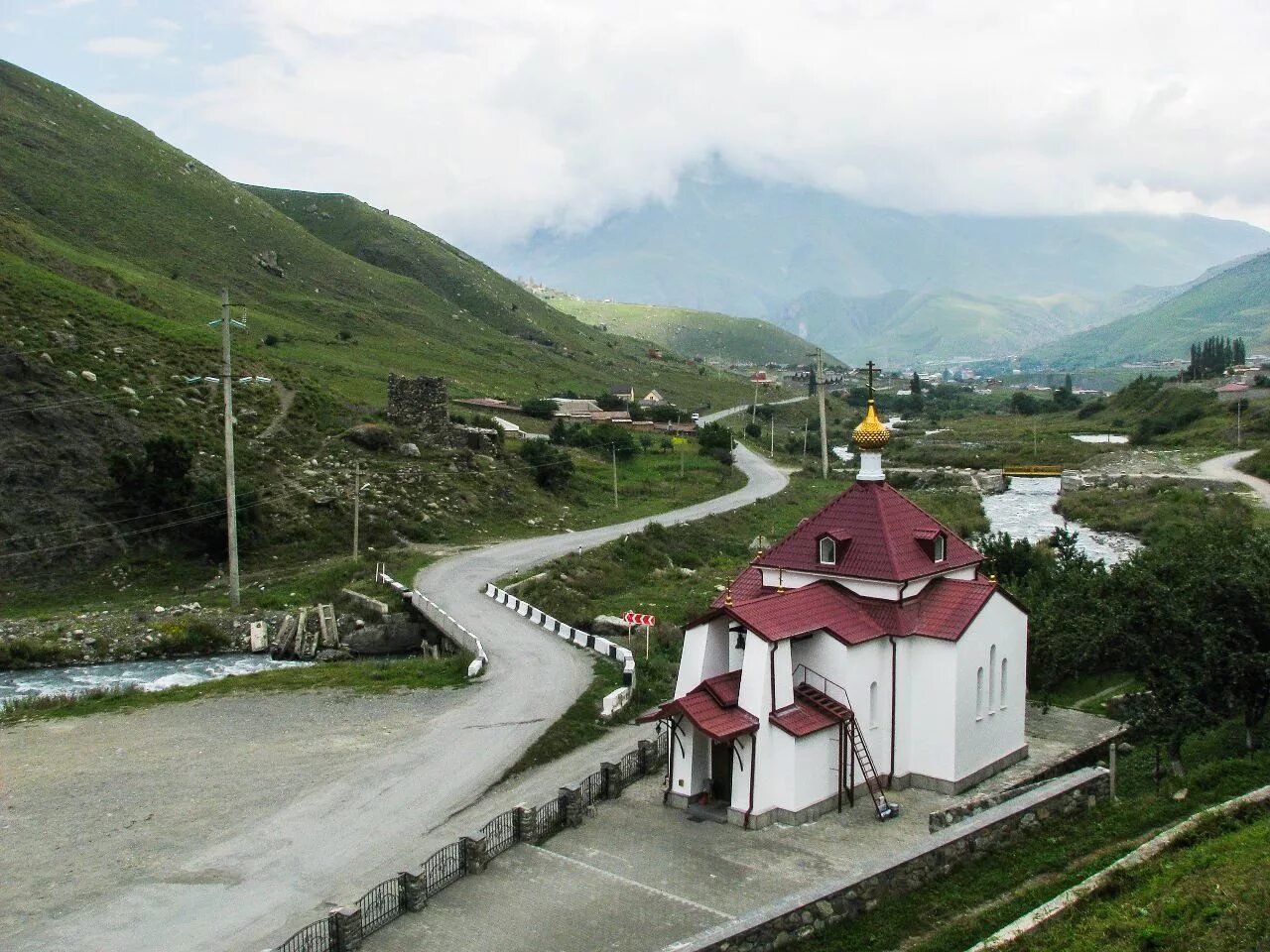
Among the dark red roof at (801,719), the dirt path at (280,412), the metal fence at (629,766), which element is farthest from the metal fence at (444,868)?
the dirt path at (280,412)

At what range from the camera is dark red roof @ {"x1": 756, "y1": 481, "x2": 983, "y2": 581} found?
2286cm

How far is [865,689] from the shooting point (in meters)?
21.8

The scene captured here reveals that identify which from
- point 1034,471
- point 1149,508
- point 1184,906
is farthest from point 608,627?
point 1034,471

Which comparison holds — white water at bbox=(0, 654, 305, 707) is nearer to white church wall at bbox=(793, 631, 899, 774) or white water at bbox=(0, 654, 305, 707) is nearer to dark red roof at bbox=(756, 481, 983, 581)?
dark red roof at bbox=(756, 481, 983, 581)

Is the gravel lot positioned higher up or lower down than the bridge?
lower down

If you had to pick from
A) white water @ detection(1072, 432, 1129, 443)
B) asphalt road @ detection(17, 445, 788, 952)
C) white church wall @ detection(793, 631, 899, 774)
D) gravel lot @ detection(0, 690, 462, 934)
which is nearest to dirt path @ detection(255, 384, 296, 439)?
asphalt road @ detection(17, 445, 788, 952)

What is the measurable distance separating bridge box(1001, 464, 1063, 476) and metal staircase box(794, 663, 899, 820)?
251 ft

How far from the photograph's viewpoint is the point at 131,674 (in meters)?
33.8

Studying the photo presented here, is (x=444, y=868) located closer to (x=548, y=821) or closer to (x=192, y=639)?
(x=548, y=821)

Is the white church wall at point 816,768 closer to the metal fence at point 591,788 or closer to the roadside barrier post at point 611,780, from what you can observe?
the roadside barrier post at point 611,780

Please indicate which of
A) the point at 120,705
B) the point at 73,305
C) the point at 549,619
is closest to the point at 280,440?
the point at 73,305

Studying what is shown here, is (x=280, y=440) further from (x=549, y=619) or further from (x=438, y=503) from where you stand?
(x=549, y=619)

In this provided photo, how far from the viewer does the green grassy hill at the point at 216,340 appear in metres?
47.9

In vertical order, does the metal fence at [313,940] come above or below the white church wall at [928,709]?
below
